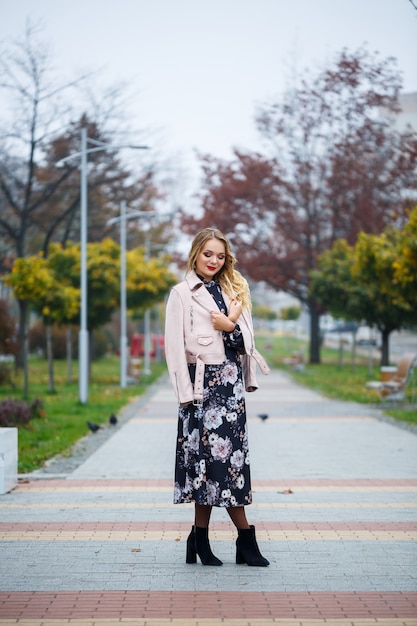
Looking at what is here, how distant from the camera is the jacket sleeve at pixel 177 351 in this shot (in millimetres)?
6008

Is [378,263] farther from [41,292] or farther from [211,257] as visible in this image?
[211,257]

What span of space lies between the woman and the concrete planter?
3208 millimetres

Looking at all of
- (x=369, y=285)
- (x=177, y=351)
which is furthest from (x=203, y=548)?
(x=369, y=285)

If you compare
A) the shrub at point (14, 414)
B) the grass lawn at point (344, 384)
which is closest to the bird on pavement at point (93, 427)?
the shrub at point (14, 414)

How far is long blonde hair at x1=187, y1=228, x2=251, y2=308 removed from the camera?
20.7 feet

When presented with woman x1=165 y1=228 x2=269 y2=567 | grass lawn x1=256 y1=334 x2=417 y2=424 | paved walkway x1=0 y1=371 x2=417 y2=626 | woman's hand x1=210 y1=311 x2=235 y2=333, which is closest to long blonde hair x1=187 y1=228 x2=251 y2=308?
woman x1=165 y1=228 x2=269 y2=567

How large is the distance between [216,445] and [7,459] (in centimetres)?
363

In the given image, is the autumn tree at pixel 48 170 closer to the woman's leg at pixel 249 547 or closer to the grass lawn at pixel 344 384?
the grass lawn at pixel 344 384

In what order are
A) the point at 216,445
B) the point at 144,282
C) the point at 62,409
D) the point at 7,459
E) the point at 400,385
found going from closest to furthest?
1. the point at 216,445
2. the point at 7,459
3. the point at 62,409
4. the point at 400,385
5. the point at 144,282

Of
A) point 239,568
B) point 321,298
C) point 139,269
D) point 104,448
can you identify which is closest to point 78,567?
point 239,568

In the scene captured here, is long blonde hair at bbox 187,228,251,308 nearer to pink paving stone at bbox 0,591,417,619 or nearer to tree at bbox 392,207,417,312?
pink paving stone at bbox 0,591,417,619

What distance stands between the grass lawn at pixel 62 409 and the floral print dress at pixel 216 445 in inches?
199

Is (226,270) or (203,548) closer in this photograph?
(203,548)

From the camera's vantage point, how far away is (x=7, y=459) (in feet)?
30.0
